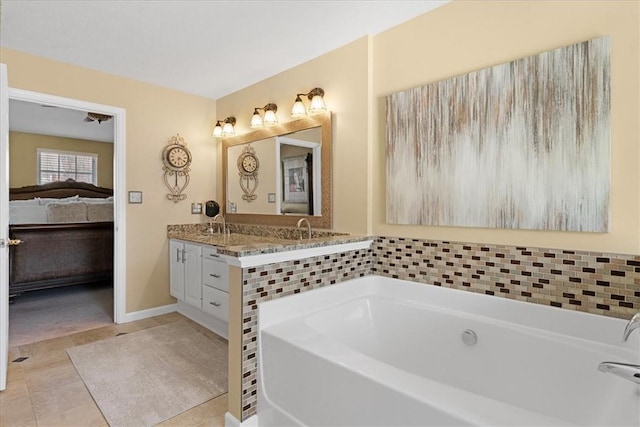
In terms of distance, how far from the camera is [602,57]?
1558mm

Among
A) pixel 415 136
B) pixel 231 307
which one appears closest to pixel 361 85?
pixel 415 136

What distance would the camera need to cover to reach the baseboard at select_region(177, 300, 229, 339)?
2985mm

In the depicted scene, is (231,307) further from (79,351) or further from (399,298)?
(79,351)

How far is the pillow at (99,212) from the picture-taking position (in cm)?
524

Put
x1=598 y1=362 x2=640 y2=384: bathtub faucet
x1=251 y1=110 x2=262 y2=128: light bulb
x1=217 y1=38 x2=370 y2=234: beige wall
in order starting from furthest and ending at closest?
x1=251 y1=110 x2=262 y2=128: light bulb
x1=217 y1=38 x2=370 y2=234: beige wall
x1=598 y1=362 x2=640 y2=384: bathtub faucet

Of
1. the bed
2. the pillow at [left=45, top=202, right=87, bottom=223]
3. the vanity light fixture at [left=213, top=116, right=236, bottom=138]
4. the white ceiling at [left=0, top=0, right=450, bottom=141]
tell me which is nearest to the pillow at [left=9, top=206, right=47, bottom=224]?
the bed

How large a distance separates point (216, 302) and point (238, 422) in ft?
4.25

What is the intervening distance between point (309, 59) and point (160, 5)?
3.80 ft

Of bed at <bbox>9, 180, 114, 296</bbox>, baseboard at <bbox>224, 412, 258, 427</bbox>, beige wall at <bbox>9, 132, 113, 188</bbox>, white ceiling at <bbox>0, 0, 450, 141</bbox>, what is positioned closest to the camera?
baseboard at <bbox>224, 412, 258, 427</bbox>

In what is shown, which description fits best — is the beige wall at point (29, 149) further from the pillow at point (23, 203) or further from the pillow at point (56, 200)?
the pillow at point (23, 203)

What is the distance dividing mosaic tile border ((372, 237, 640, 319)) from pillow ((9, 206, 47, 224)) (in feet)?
17.9

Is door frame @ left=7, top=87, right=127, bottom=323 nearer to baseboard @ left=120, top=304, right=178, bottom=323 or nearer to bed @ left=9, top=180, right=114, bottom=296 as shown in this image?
baseboard @ left=120, top=304, right=178, bottom=323

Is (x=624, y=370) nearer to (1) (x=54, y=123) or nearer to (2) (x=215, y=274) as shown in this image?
(2) (x=215, y=274)

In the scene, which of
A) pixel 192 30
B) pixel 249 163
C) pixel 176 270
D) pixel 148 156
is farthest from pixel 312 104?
pixel 176 270
